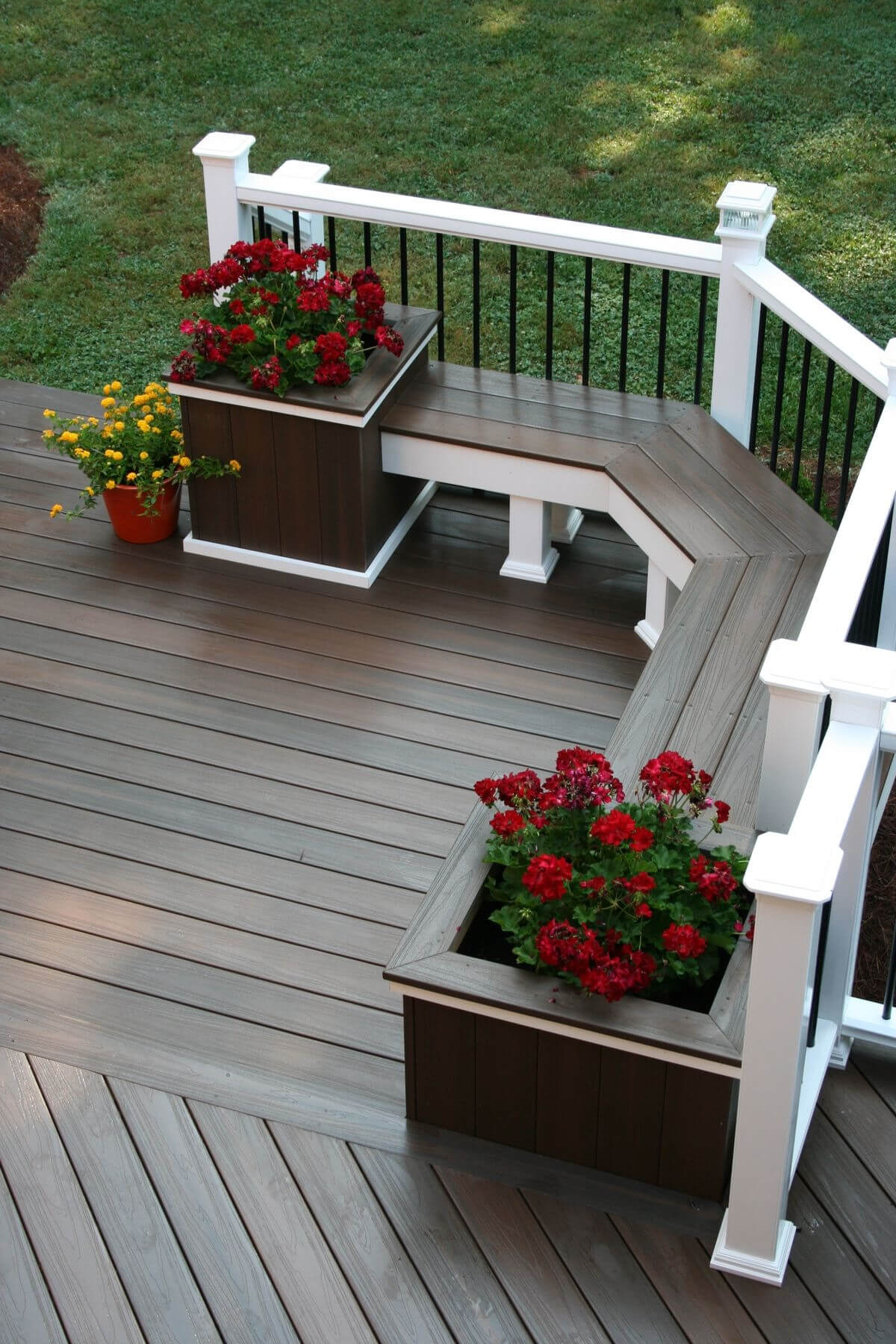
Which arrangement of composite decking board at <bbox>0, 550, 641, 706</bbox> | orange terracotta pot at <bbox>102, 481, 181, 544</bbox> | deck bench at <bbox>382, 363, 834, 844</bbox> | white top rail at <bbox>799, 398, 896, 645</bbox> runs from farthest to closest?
1. orange terracotta pot at <bbox>102, 481, 181, 544</bbox>
2. composite decking board at <bbox>0, 550, 641, 706</bbox>
3. deck bench at <bbox>382, 363, 834, 844</bbox>
4. white top rail at <bbox>799, 398, 896, 645</bbox>

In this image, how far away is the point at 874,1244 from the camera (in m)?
2.89

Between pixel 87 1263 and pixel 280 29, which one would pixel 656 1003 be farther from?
pixel 280 29

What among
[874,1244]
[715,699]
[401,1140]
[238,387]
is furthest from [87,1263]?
[238,387]

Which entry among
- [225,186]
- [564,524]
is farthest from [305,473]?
[225,186]

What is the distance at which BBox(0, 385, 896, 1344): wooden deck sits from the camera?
2.84 m

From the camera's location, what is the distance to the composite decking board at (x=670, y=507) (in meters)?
4.15

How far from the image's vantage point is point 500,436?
460 centimetres

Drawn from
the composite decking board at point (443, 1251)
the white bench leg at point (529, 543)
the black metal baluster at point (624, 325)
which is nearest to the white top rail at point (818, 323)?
the black metal baluster at point (624, 325)

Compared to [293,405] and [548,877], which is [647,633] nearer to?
[293,405]

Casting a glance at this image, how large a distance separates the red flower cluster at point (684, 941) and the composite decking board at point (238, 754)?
116 centimetres

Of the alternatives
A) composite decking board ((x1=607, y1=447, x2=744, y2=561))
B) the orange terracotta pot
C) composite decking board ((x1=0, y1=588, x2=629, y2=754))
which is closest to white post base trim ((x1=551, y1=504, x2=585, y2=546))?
composite decking board ((x1=607, y1=447, x2=744, y2=561))

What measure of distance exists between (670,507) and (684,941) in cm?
180

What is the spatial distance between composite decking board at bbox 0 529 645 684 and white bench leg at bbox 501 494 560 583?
0.30 m

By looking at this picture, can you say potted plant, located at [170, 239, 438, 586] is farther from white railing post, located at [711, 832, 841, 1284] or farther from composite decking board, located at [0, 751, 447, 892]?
white railing post, located at [711, 832, 841, 1284]
